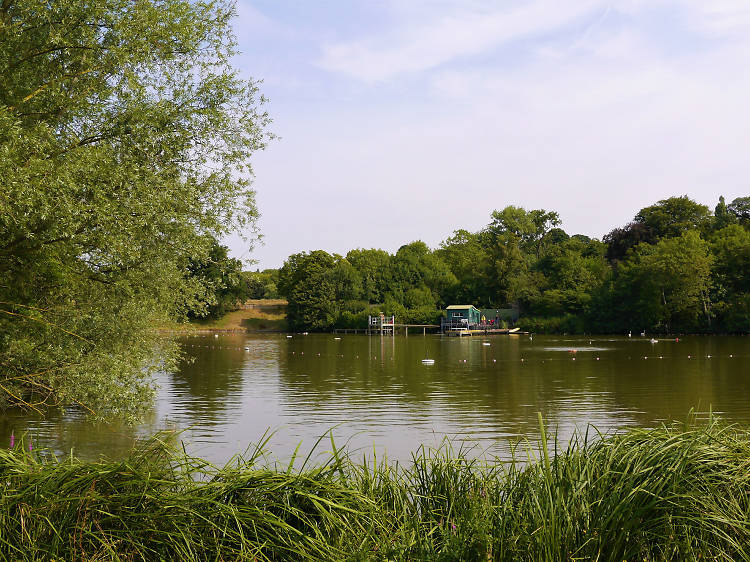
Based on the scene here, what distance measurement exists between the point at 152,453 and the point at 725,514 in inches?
177

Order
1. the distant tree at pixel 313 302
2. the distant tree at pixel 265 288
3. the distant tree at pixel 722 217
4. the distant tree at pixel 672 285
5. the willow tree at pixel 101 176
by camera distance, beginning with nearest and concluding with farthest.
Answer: the willow tree at pixel 101 176 → the distant tree at pixel 672 285 → the distant tree at pixel 722 217 → the distant tree at pixel 313 302 → the distant tree at pixel 265 288

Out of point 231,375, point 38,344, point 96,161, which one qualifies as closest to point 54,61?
point 96,161

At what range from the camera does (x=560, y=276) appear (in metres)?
91.9

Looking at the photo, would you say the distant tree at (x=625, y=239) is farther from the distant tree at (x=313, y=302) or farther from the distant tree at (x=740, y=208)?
Result: the distant tree at (x=313, y=302)

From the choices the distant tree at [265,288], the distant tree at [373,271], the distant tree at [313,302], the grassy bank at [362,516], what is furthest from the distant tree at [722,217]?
the grassy bank at [362,516]

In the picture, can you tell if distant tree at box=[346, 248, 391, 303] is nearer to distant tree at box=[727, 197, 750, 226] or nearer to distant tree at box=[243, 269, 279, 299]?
distant tree at box=[243, 269, 279, 299]

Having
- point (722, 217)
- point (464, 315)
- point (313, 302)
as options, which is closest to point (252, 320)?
point (313, 302)

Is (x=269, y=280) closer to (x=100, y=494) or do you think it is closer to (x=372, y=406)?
(x=372, y=406)

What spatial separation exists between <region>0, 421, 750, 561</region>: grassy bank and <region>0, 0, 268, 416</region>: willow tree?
5986mm

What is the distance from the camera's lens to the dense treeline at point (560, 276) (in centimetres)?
7544

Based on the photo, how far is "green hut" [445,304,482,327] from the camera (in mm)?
92062

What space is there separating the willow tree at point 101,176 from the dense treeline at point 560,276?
70037 mm

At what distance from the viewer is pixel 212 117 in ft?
45.5

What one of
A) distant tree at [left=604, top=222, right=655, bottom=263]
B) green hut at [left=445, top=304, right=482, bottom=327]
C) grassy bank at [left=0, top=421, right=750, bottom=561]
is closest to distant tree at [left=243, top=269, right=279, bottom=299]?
green hut at [left=445, top=304, right=482, bottom=327]
